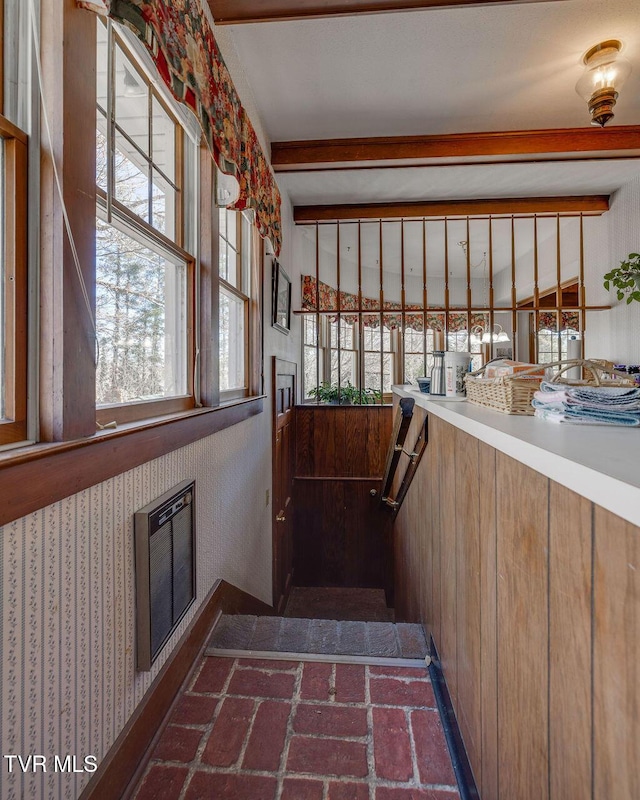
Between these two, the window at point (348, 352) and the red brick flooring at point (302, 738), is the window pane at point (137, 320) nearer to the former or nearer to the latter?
the red brick flooring at point (302, 738)

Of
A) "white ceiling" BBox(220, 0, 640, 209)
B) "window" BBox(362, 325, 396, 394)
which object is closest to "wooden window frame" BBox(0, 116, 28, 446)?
"white ceiling" BBox(220, 0, 640, 209)

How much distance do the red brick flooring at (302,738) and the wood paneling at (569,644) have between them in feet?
1.96

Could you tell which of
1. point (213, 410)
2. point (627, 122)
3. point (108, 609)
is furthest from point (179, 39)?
point (627, 122)

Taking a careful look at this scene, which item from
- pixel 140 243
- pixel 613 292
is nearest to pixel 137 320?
pixel 140 243

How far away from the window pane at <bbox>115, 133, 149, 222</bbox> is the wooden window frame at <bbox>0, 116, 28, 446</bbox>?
37 cm

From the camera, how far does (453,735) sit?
1.23 metres

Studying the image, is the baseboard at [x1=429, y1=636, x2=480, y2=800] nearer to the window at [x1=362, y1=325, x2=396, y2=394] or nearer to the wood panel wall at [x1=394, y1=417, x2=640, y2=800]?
the wood panel wall at [x1=394, y1=417, x2=640, y2=800]

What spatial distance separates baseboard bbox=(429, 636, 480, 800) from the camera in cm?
108

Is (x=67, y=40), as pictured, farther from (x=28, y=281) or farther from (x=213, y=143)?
(x=213, y=143)

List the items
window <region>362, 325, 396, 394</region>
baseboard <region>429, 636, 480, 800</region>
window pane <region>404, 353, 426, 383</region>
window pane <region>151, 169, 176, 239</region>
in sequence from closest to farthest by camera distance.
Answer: baseboard <region>429, 636, 480, 800</region>, window pane <region>151, 169, 176, 239</region>, window <region>362, 325, 396, 394</region>, window pane <region>404, 353, 426, 383</region>

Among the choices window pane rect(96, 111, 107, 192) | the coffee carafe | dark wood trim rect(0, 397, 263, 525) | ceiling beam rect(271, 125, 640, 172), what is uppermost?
ceiling beam rect(271, 125, 640, 172)

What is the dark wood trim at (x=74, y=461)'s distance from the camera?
0.71 m

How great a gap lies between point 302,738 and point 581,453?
46.5 inches

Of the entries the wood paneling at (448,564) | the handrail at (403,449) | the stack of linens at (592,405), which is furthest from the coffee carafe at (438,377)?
the stack of linens at (592,405)
